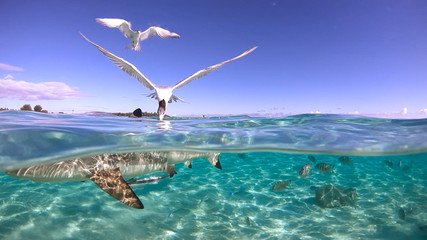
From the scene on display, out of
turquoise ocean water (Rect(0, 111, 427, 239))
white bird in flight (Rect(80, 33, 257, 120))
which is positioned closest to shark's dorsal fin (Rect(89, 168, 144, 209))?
turquoise ocean water (Rect(0, 111, 427, 239))

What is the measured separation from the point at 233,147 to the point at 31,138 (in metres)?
6.91

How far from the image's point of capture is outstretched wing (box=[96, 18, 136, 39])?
1224cm

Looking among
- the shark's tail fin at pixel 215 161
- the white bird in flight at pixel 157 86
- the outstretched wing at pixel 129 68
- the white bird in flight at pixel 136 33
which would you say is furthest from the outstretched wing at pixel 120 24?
the shark's tail fin at pixel 215 161

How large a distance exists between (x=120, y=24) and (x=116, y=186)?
12.5 metres

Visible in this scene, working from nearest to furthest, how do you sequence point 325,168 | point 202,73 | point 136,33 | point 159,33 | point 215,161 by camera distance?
point 215,161, point 325,168, point 202,73, point 136,33, point 159,33

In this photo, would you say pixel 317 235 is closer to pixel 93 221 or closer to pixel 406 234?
pixel 406 234

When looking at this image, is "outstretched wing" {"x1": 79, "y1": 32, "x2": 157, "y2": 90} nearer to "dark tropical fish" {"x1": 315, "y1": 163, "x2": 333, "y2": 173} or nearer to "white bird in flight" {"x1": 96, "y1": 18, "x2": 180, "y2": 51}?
"white bird in flight" {"x1": 96, "y1": 18, "x2": 180, "y2": 51}

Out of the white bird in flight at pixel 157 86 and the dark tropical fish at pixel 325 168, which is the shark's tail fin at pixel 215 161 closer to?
the dark tropical fish at pixel 325 168

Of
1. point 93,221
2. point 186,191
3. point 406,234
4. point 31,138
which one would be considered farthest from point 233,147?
point 31,138

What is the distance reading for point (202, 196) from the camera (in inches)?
310

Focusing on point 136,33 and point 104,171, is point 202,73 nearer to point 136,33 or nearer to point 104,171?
point 104,171

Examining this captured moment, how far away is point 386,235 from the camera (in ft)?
20.2

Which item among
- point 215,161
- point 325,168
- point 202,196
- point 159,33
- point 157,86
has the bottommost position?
point 202,196

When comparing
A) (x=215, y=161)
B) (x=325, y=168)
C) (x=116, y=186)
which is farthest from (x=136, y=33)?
(x=325, y=168)
